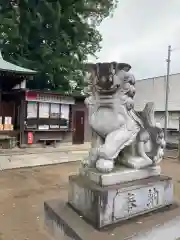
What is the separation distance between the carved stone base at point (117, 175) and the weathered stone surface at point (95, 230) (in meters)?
0.50

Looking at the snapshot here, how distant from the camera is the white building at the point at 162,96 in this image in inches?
758

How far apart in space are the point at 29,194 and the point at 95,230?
12.2 feet

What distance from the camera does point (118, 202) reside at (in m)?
2.96

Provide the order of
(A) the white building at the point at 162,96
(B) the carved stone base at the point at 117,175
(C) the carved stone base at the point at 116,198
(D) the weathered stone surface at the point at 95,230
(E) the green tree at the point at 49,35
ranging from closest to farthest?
(D) the weathered stone surface at the point at 95,230 < (C) the carved stone base at the point at 116,198 < (B) the carved stone base at the point at 117,175 < (E) the green tree at the point at 49,35 < (A) the white building at the point at 162,96

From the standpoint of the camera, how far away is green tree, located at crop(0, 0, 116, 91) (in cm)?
1466

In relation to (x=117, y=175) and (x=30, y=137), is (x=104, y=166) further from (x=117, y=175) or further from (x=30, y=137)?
(x=30, y=137)

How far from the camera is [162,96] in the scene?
69.8ft

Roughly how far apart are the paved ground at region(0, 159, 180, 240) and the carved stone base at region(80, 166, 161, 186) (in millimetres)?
1456

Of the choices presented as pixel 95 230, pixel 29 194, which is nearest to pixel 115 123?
pixel 95 230

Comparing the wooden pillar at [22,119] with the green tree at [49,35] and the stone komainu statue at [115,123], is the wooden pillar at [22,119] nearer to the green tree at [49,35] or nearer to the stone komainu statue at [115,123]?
the green tree at [49,35]

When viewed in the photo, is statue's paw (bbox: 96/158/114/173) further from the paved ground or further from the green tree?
the green tree

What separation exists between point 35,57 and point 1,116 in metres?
5.87

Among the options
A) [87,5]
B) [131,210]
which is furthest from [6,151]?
[87,5]

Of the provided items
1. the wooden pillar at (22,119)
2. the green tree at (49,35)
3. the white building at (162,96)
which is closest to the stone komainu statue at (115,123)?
the wooden pillar at (22,119)
